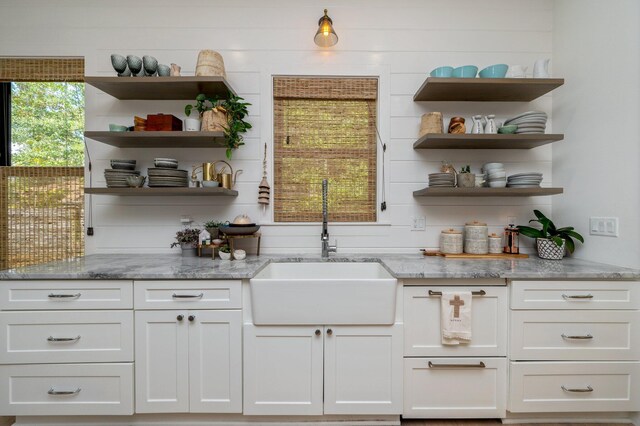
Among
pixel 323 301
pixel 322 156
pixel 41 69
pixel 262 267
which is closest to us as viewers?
pixel 323 301

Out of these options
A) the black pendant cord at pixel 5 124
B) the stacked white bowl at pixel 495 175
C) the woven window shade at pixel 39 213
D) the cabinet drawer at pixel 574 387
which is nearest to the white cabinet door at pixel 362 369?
the cabinet drawer at pixel 574 387

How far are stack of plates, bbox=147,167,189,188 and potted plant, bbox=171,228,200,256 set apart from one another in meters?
0.34

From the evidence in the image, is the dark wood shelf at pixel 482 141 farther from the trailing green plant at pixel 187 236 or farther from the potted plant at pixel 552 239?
the trailing green plant at pixel 187 236

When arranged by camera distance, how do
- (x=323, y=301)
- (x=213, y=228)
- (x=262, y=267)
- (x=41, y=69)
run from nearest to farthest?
(x=323, y=301) < (x=262, y=267) < (x=213, y=228) < (x=41, y=69)

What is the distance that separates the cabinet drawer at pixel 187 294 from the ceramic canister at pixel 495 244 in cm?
179

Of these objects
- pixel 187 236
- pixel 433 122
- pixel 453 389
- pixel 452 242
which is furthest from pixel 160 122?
pixel 453 389

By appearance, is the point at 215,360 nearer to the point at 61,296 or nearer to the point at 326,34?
the point at 61,296

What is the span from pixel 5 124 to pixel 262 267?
2339 millimetres

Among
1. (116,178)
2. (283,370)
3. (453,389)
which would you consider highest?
(116,178)

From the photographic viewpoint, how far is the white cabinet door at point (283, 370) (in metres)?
1.51

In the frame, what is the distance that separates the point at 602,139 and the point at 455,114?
0.90 m

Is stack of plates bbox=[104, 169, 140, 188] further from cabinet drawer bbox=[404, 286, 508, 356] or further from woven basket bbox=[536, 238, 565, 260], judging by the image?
woven basket bbox=[536, 238, 565, 260]

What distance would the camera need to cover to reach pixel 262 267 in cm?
174

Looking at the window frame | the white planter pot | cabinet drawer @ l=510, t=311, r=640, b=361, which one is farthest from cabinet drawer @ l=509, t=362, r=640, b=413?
the white planter pot
